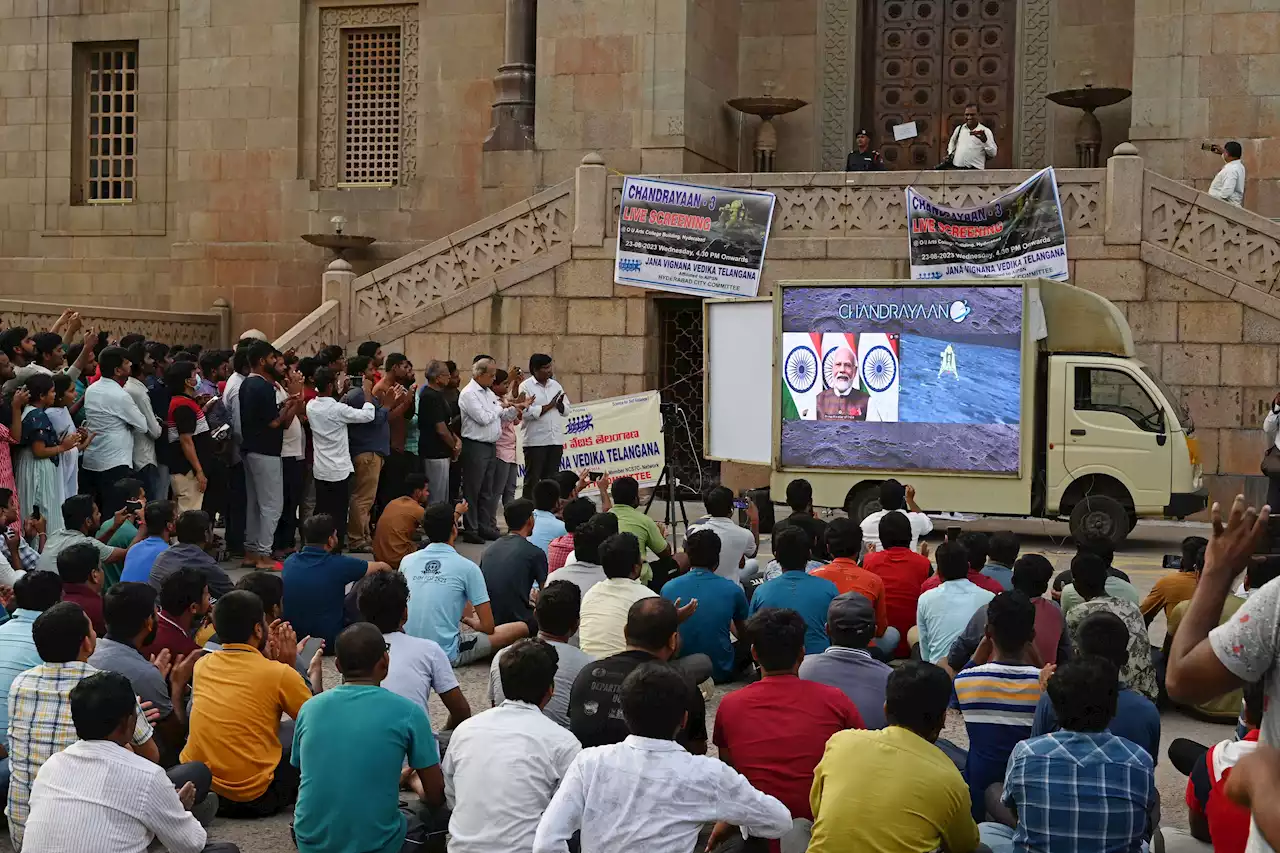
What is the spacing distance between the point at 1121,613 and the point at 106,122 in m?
24.4

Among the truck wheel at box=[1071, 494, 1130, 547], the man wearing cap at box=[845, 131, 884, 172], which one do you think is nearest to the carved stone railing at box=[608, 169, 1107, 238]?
the man wearing cap at box=[845, 131, 884, 172]

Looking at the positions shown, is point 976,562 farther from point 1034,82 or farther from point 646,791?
point 1034,82

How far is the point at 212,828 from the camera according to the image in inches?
280

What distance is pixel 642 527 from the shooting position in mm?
10797

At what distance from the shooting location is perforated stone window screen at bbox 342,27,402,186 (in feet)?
88.3

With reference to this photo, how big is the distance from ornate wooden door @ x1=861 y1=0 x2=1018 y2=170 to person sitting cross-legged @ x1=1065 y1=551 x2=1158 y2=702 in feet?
56.4

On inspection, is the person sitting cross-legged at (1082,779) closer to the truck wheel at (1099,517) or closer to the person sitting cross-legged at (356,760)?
the person sitting cross-legged at (356,760)

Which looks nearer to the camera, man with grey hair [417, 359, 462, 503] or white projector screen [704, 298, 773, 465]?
man with grey hair [417, 359, 462, 503]

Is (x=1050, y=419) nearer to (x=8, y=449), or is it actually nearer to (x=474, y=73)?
(x=8, y=449)

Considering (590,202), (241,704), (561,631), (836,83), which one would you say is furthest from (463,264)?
(241,704)

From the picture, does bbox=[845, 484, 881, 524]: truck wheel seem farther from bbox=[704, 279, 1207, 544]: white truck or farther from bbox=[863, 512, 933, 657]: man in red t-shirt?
bbox=[863, 512, 933, 657]: man in red t-shirt

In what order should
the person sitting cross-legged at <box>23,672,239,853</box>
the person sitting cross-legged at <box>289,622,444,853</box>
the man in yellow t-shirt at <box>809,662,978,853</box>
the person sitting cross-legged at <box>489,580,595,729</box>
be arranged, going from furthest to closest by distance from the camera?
1. the person sitting cross-legged at <box>489,580,595,729</box>
2. the person sitting cross-legged at <box>289,622,444,853</box>
3. the person sitting cross-legged at <box>23,672,239,853</box>
4. the man in yellow t-shirt at <box>809,662,978,853</box>

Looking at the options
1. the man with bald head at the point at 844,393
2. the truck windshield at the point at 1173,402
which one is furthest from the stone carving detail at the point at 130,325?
the truck windshield at the point at 1173,402

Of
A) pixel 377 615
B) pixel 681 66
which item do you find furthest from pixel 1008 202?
pixel 377 615
